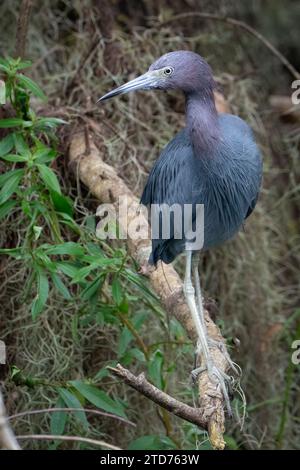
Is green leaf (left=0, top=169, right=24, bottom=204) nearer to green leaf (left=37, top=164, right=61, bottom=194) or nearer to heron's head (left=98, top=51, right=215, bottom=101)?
green leaf (left=37, top=164, right=61, bottom=194)

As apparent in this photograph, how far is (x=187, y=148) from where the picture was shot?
2559 millimetres

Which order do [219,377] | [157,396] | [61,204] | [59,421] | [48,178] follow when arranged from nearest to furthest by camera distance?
[157,396] → [219,377] → [59,421] → [48,178] → [61,204]

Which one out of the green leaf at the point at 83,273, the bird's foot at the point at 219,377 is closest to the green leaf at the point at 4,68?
the green leaf at the point at 83,273

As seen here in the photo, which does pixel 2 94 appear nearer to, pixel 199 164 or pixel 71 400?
pixel 199 164

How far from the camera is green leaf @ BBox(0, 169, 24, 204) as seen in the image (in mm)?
2447

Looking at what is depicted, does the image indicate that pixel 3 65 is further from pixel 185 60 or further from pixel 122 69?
pixel 122 69

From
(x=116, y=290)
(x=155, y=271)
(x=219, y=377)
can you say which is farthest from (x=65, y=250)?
(x=219, y=377)

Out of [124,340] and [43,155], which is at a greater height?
[43,155]

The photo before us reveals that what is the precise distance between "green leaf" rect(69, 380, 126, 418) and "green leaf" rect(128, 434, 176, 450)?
0.63ft

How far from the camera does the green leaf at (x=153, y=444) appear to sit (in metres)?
2.51

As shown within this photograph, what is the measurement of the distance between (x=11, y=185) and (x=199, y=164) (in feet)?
1.79

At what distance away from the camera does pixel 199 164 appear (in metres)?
2.51

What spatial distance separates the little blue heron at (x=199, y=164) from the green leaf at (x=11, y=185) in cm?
33

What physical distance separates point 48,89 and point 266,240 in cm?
108
